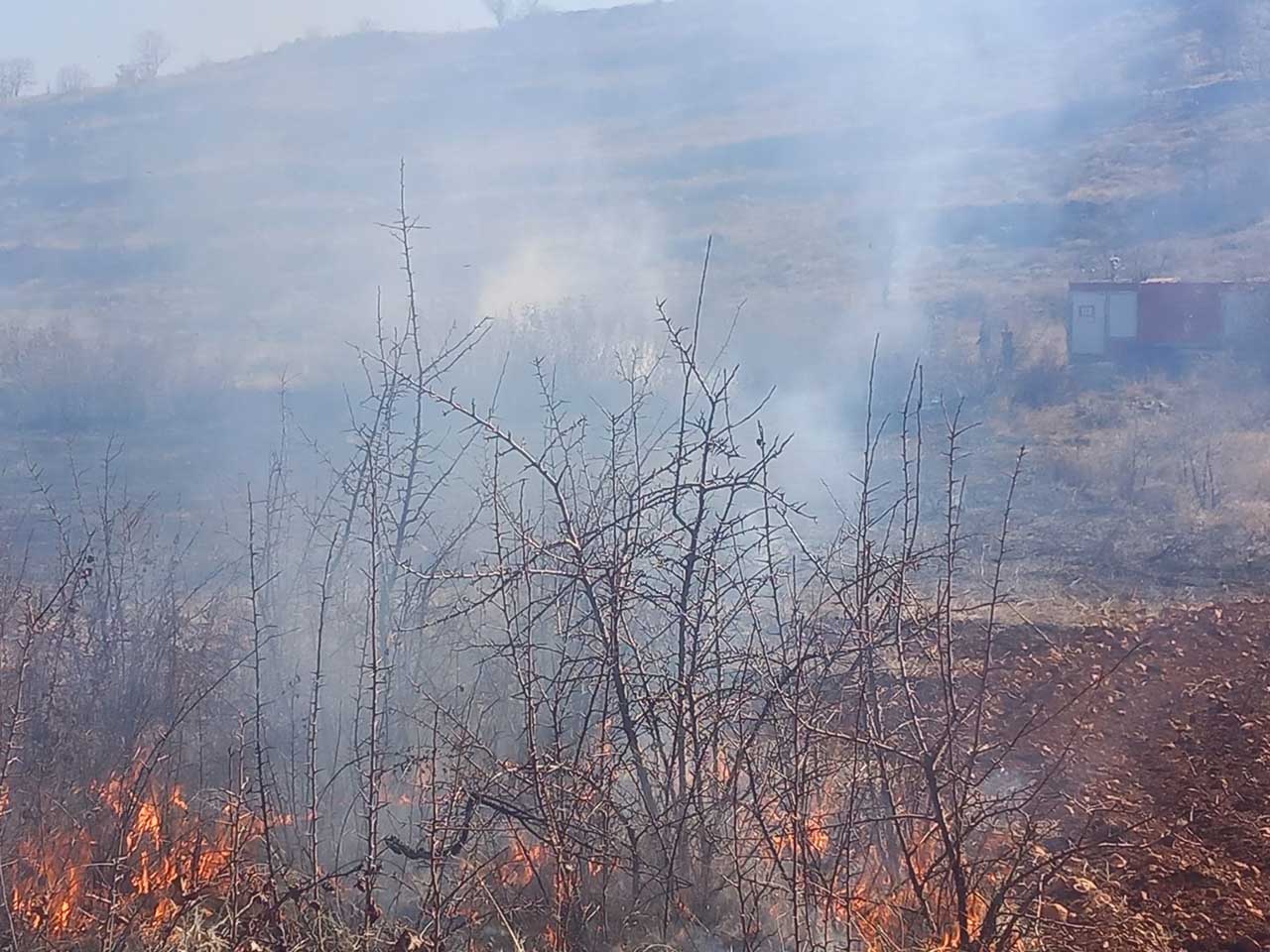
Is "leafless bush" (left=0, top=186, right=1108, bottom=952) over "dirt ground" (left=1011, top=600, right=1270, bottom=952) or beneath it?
over

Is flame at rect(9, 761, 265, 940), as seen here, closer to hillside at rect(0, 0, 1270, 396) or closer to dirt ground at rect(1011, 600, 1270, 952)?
dirt ground at rect(1011, 600, 1270, 952)

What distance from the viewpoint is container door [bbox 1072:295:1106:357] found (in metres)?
19.4

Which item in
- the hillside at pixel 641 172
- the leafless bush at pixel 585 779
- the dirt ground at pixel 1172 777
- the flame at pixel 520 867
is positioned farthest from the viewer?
the hillside at pixel 641 172

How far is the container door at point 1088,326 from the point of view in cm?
1938

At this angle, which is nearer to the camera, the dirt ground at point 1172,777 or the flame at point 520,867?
the dirt ground at point 1172,777

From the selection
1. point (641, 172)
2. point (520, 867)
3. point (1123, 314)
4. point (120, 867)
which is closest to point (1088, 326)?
point (1123, 314)

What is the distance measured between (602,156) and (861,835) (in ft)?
123

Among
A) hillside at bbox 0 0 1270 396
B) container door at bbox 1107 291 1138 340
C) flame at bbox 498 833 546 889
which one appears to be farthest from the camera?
hillside at bbox 0 0 1270 396

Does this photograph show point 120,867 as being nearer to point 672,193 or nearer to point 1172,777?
point 1172,777

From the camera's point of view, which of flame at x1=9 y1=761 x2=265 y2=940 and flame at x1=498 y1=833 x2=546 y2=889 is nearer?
flame at x1=9 y1=761 x2=265 y2=940

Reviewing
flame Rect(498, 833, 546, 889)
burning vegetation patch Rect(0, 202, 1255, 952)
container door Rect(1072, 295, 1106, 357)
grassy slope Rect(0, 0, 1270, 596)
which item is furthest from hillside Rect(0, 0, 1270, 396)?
flame Rect(498, 833, 546, 889)

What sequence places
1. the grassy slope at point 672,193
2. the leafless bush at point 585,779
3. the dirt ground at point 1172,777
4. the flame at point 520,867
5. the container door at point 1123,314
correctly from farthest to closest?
the grassy slope at point 672,193
the container door at point 1123,314
the flame at point 520,867
the dirt ground at point 1172,777
the leafless bush at point 585,779

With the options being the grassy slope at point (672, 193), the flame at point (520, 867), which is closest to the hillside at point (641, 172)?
the grassy slope at point (672, 193)

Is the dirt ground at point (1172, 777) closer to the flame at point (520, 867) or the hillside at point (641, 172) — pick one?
the flame at point (520, 867)
